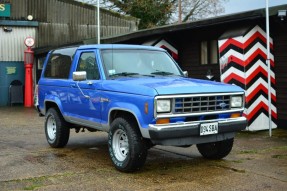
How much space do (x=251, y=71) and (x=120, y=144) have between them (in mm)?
5301

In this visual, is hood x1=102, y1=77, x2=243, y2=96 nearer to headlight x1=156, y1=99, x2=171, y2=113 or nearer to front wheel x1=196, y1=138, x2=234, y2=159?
headlight x1=156, y1=99, x2=171, y2=113

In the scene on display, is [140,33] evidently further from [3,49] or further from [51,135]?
[3,49]

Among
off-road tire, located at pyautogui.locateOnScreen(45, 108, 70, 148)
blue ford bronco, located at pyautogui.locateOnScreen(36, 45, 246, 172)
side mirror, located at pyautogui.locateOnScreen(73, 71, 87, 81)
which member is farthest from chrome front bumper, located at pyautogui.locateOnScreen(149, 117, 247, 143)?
off-road tire, located at pyautogui.locateOnScreen(45, 108, 70, 148)

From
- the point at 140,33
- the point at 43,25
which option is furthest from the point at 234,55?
the point at 43,25

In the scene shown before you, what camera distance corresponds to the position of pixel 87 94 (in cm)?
730

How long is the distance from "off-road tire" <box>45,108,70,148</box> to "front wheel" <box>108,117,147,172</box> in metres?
2.13

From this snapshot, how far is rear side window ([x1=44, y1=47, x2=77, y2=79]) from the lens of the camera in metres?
8.27

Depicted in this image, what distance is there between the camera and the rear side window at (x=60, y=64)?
27.1ft

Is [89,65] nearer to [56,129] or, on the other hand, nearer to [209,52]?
[56,129]

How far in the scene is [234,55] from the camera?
10.8 metres

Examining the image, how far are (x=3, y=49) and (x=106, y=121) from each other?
1616 centimetres

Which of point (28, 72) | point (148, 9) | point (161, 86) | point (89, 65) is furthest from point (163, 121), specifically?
point (148, 9)

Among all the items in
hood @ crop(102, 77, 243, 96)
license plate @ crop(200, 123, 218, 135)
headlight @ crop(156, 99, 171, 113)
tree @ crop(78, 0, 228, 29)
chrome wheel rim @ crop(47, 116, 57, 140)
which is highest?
tree @ crop(78, 0, 228, 29)

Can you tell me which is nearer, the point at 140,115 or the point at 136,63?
the point at 140,115
